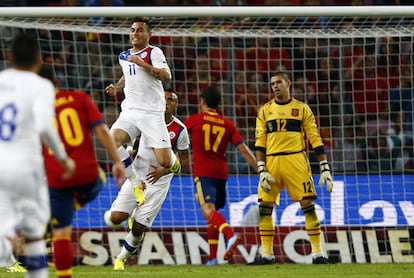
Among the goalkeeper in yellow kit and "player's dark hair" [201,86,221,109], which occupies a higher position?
"player's dark hair" [201,86,221,109]

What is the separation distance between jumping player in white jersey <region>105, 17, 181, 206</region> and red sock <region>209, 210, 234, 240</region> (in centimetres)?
150

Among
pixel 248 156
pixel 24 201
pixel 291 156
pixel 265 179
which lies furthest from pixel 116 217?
pixel 24 201

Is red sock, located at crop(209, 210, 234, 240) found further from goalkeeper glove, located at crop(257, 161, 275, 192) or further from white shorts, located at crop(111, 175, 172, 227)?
white shorts, located at crop(111, 175, 172, 227)

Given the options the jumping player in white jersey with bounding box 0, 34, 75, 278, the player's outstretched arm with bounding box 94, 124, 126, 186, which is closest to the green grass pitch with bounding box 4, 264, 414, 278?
the player's outstretched arm with bounding box 94, 124, 126, 186

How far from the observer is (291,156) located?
44.0 feet

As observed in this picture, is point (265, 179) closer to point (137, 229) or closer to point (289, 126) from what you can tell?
point (289, 126)

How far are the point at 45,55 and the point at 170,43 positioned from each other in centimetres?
195

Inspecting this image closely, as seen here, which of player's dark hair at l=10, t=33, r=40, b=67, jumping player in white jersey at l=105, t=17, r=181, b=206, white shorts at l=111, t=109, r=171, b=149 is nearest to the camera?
player's dark hair at l=10, t=33, r=40, b=67

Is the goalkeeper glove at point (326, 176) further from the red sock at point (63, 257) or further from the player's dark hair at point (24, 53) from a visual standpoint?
the player's dark hair at point (24, 53)

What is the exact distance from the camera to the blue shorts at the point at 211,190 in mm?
13789

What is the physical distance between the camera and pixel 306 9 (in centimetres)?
1316

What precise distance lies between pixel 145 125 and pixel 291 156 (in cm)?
235

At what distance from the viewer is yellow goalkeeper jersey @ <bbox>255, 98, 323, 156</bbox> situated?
1335 centimetres

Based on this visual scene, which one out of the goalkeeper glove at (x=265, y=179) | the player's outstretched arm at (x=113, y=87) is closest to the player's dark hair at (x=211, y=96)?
the goalkeeper glove at (x=265, y=179)
